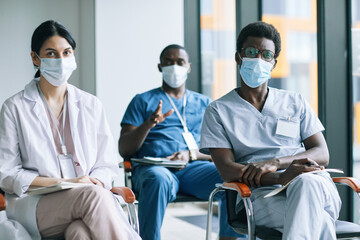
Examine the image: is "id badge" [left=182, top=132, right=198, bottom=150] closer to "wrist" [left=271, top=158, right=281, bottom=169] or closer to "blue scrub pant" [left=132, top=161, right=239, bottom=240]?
"blue scrub pant" [left=132, top=161, right=239, bottom=240]

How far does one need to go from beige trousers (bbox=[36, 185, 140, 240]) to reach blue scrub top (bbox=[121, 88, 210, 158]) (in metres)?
1.25

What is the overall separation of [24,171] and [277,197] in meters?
1.10

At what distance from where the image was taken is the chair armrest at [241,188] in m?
2.12

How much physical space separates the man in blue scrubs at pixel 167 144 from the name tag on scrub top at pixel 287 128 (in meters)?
0.67

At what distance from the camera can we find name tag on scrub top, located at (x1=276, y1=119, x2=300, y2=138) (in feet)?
8.04

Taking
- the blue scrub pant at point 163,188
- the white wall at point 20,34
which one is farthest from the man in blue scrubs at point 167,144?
the white wall at point 20,34

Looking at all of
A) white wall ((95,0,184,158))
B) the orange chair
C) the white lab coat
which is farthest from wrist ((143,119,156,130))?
white wall ((95,0,184,158))

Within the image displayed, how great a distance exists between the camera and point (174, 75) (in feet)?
11.6

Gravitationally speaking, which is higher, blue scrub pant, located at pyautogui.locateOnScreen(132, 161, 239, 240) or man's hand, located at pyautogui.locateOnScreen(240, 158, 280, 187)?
man's hand, located at pyautogui.locateOnScreen(240, 158, 280, 187)

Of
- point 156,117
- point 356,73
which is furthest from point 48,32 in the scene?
point 356,73

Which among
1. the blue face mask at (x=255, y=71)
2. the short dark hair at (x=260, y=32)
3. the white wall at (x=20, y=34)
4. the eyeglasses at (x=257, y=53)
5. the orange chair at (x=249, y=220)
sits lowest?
the orange chair at (x=249, y=220)

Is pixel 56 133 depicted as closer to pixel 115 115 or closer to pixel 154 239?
pixel 154 239

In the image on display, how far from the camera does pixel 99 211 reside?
196 cm

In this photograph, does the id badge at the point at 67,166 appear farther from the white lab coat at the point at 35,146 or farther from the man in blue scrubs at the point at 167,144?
the man in blue scrubs at the point at 167,144
